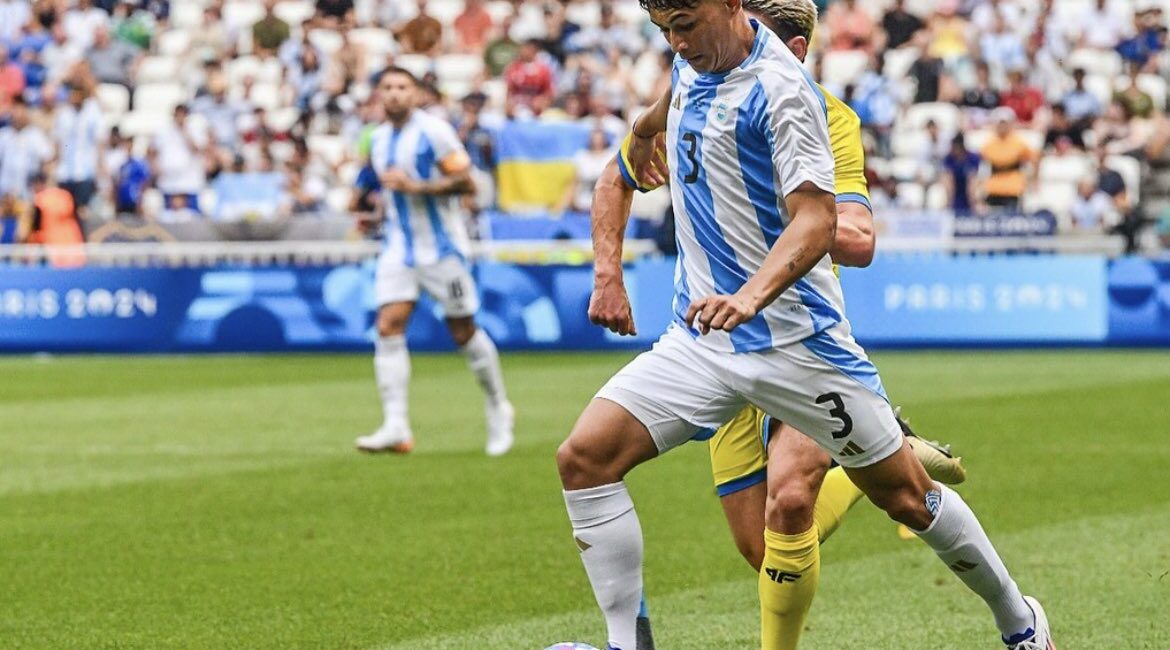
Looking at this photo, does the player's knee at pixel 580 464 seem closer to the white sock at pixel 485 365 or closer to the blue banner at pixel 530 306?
the white sock at pixel 485 365

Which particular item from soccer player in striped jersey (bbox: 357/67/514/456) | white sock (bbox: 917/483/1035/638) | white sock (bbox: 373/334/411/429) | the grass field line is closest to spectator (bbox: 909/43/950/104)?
soccer player in striped jersey (bbox: 357/67/514/456)

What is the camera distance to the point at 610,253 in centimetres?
584

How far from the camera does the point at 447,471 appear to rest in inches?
463

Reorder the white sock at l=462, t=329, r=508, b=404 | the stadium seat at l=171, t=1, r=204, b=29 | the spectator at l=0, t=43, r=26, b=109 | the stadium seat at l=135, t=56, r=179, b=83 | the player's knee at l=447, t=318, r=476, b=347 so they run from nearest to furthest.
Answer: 1. the white sock at l=462, t=329, r=508, b=404
2. the player's knee at l=447, t=318, r=476, b=347
3. the spectator at l=0, t=43, r=26, b=109
4. the stadium seat at l=135, t=56, r=179, b=83
5. the stadium seat at l=171, t=1, r=204, b=29

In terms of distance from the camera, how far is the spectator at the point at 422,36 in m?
28.4

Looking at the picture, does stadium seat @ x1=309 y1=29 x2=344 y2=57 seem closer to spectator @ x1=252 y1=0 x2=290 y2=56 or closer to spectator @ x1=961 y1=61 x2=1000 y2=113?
spectator @ x1=252 y1=0 x2=290 y2=56

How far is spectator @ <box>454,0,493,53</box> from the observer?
28797 mm

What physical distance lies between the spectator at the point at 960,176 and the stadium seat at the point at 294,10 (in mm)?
10594

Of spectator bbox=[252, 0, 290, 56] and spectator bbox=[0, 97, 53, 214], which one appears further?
spectator bbox=[252, 0, 290, 56]

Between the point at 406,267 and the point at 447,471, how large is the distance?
171cm

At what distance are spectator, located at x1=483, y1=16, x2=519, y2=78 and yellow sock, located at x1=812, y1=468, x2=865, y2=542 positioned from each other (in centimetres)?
2188

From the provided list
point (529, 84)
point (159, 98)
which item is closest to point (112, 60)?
point (159, 98)

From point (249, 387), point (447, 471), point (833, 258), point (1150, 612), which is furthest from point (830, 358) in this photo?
point (249, 387)

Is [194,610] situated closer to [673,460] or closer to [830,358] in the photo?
[830,358]
